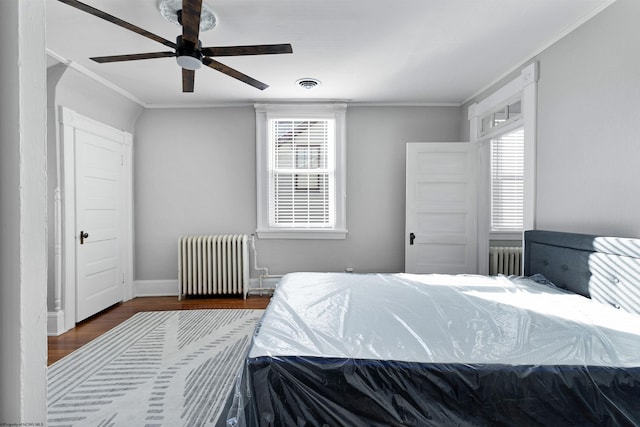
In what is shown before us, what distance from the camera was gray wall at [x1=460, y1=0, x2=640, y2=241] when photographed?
1923mm

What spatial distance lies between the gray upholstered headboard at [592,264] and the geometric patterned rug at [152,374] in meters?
2.42

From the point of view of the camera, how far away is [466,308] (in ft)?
5.89

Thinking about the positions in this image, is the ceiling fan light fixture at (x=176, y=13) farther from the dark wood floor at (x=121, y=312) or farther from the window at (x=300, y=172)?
the dark wood floor at (x=121, y=312)

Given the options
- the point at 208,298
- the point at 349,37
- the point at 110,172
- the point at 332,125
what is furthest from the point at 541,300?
the point at 110,172

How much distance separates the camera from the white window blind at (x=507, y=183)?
4125mm

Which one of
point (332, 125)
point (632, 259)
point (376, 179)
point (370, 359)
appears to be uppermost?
point (332, 125)

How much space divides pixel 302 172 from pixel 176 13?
89.2 inches

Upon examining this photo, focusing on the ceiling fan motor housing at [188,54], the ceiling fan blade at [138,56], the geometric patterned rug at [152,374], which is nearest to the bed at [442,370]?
the geometric patterned rug at [152,374]

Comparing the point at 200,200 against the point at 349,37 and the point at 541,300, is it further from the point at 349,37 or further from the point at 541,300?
the point at 541,300

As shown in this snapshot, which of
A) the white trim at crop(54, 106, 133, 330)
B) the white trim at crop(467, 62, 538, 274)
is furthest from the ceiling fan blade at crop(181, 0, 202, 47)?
the white trim at crop(467, 62, 538, 274)

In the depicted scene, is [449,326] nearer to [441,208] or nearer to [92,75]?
[441,208]

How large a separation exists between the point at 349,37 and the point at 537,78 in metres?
1.74

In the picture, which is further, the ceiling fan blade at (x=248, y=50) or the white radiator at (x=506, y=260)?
the white radiator at (x=506, y=260)

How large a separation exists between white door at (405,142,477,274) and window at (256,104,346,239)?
0.92 metres
